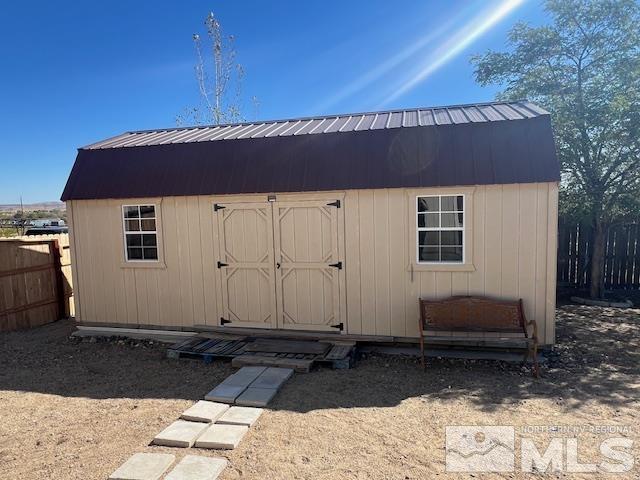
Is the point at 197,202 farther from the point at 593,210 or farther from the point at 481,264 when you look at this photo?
the point at 593,210

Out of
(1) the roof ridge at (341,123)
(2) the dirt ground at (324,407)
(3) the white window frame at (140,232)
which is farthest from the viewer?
(3) the white window frame at (140,232)

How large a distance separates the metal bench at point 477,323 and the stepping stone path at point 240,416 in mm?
2408

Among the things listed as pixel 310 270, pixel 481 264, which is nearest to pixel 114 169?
pixel 310 270

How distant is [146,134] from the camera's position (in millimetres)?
8727

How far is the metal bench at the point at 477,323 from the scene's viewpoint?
5.70m

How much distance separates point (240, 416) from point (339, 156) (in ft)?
12.5

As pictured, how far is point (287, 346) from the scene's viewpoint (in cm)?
629

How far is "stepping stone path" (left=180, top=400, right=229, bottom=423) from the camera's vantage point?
423 cm

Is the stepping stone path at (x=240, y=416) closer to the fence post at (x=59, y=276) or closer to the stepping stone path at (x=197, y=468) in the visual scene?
the stepping stone path at (x=197, y=468)

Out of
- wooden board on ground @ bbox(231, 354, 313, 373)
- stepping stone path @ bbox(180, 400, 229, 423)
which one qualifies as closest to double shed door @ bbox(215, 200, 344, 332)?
wooden board on ground @ bbox(231, 354, 313, 373)

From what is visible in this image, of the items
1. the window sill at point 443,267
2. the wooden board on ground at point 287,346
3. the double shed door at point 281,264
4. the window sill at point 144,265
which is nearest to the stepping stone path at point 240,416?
the wooden board on ground at point 287,346

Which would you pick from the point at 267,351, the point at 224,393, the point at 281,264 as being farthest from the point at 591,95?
the point at 224,393

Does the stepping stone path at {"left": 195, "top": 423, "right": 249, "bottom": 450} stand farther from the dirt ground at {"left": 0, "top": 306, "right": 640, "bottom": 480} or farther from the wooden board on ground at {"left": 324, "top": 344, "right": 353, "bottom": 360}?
A: the wooden board on ground at {"left": 324, "top": 344, "right": 353, "bottom": 360}

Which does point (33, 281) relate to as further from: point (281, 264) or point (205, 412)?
point (205, 412)
